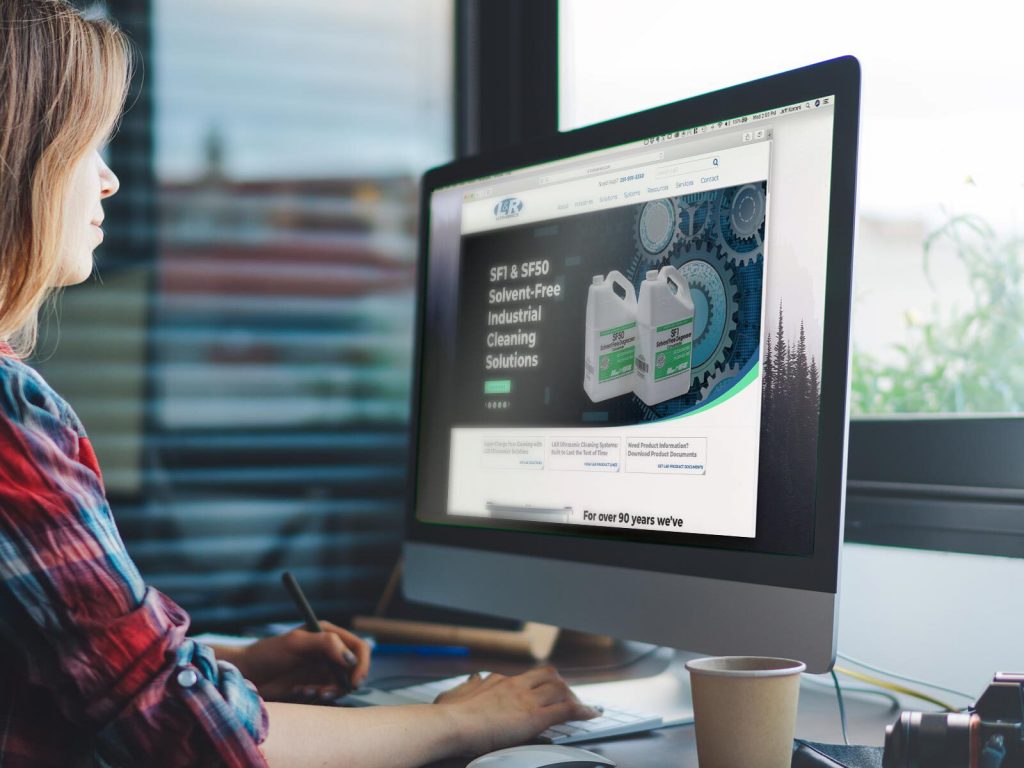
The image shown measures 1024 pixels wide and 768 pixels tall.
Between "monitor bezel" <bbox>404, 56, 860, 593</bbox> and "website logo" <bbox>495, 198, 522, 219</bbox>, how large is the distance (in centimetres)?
7

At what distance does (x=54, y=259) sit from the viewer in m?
0.78

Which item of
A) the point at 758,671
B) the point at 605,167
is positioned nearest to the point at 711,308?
the point at 605,167

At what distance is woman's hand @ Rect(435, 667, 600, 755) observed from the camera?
2.59ft

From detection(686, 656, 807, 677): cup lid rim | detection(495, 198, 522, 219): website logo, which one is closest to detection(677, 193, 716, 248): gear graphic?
detection(495, 198, 522, 219): website logo

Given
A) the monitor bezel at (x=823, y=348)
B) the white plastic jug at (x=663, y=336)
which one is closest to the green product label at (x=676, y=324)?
the white plastic jug at (x=663, y=336)

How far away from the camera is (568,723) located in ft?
2.79

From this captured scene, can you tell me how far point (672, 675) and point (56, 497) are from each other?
0.72 meters

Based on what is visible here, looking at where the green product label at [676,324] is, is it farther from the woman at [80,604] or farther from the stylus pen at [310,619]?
the stylus pen at [310,619]

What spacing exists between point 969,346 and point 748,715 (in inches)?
25.4

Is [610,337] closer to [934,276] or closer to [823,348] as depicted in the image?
[823,348]

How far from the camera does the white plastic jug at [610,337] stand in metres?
0.90

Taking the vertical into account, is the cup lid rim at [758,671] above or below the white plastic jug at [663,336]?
below

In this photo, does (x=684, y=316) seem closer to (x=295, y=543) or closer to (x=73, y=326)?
(x=295, y=543)

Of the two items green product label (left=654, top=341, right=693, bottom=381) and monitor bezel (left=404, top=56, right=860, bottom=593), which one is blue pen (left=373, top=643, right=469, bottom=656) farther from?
green product label (left=654, top=341, right=693, bottom=381)
